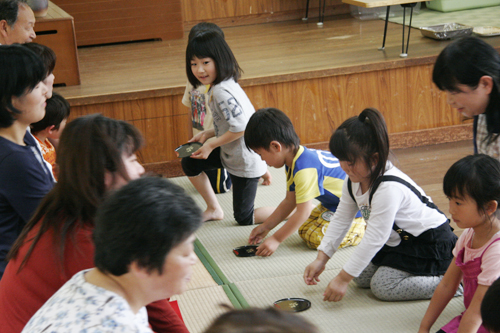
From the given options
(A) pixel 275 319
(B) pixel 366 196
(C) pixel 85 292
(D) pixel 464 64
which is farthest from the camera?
(B) pixel 366 196

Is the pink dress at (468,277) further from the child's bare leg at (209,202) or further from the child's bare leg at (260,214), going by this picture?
the child's bare leg at (209,202)

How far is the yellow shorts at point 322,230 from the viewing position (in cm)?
213

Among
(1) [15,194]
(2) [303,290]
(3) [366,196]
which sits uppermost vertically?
(1) [15,194]

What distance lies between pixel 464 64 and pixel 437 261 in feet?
2.01

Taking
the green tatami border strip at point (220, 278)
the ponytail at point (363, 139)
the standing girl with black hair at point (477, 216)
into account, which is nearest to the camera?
the standing girl with black hair at point (477, 216)

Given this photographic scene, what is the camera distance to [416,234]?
1733 millimetres

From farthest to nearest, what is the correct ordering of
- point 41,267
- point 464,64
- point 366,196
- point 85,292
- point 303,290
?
point 303,290 → point 366,196 → point 464,64 → point 41,267 → point 85,292

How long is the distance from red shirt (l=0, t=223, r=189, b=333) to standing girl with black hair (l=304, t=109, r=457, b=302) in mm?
832

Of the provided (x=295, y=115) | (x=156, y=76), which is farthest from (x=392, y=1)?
(x=156, y=76)

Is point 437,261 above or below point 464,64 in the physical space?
below

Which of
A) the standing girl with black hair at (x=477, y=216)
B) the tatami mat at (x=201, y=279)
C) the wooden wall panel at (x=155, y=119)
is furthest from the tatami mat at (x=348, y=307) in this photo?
the wooden wall panel at (x=155, y=119)

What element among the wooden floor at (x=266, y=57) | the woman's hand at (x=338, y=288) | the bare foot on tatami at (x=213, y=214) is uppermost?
the wooden floor at (x=266, y=57)

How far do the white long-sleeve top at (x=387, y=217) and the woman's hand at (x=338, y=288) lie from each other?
0.02 m

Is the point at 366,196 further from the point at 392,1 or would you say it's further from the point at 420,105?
the point at 392,1
